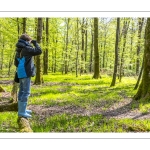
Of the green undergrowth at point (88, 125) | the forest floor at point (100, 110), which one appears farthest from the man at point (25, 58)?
the forest floor at point (100, 110)

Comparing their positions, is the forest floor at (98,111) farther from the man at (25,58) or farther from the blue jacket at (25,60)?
the blue jacket at (25,60)

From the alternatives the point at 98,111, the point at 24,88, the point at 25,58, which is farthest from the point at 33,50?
the point at 98,111

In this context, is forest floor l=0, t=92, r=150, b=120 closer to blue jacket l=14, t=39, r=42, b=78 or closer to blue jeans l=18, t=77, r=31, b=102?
blue jeans l=18, t=77, r=31, b=102

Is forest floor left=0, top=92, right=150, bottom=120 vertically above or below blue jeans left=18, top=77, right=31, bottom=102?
below

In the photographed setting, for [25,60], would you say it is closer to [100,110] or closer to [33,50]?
[33,50]

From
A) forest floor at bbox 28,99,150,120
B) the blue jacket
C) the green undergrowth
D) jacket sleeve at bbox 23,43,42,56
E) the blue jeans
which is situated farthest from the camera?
forest floor at bbox 28,99,150,120

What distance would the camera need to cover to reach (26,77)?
9.18 m

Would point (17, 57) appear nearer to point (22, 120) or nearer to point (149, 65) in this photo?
point (22, 120)

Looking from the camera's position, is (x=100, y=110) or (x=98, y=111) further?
(x=100, y=110)

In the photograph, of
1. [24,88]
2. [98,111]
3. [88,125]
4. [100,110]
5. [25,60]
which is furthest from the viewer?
[100,110]

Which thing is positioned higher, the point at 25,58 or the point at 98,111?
the point at 25,58

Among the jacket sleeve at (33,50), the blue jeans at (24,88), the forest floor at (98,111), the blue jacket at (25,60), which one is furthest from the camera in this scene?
the forest floor at (98,111)

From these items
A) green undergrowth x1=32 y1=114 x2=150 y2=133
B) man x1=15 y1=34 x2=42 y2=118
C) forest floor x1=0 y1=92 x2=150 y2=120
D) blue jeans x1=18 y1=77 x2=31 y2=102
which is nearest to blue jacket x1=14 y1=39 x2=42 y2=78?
man x1=15 y1=34 x2=42 y2=118
